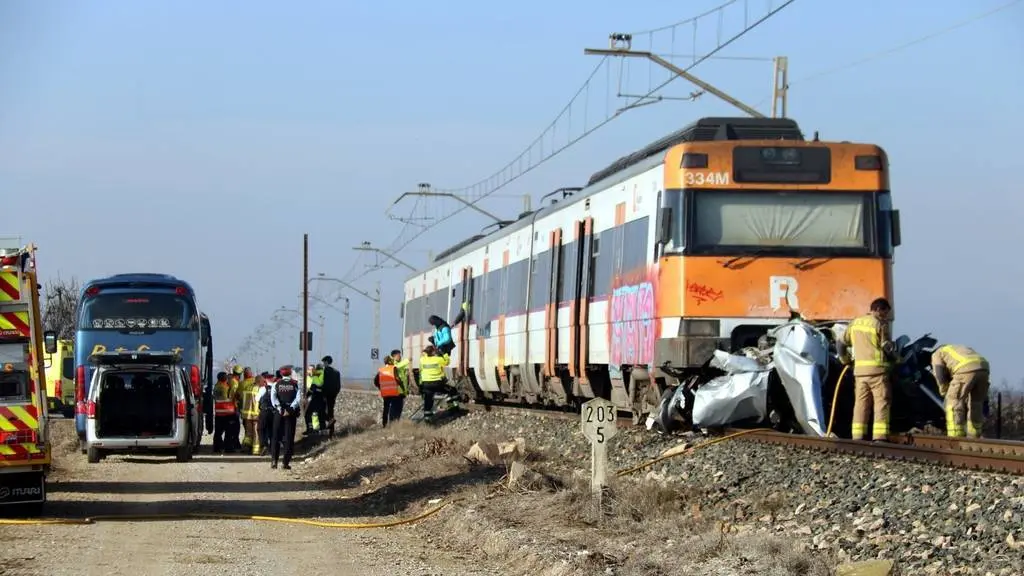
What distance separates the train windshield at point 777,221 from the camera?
17891mm

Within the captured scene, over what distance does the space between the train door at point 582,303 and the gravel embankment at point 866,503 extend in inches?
239

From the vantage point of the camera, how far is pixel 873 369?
15211mm

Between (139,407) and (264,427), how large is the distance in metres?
3.93

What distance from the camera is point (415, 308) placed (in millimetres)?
42500

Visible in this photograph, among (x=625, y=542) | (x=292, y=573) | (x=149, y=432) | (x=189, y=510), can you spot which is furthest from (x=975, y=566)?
(x=149, y=432)

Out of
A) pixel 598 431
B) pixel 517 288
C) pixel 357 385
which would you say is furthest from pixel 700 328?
pixel 357 385

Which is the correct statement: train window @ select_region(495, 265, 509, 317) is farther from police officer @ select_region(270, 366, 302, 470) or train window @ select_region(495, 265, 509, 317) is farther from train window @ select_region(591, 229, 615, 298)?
police officer @ select_region(270, 366, 302, 470)

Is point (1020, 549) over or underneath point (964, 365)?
underneath

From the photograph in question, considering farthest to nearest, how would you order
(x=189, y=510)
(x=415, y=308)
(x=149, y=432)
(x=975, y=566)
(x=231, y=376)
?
1. (x=415, y=308)
2. (x=231, y=376)
3. (x=149, y=432)
4. (x=189, y=510)
5. (x=975, y=566)

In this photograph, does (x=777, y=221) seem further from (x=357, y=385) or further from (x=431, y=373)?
(x=357, y=385)

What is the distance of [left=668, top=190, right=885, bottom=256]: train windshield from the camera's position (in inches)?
704

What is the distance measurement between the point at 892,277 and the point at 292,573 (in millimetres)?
9965

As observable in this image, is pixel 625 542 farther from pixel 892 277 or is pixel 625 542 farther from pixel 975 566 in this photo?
pixel 892 277

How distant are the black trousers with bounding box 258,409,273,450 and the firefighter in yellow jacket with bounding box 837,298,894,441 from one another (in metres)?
11.8
